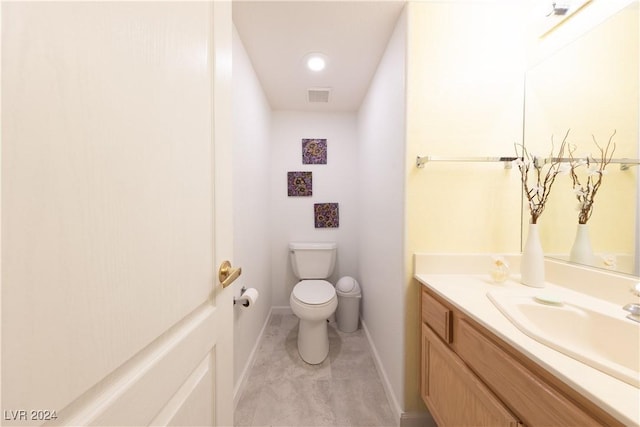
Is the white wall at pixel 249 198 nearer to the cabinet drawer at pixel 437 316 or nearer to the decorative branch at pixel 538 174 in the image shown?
the cabinet drawer at pixel 437 316

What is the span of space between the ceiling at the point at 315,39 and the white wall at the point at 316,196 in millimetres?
441

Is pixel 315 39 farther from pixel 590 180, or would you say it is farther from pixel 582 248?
pixel 582 248

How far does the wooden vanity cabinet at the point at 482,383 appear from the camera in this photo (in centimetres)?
52

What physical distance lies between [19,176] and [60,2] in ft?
0.78

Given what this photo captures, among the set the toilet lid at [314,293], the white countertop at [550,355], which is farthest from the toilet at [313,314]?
the white countertop at [550,355]

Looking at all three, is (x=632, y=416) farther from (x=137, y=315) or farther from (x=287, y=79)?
(x=287, y=79)

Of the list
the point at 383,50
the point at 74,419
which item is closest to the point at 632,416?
the point at 74,419

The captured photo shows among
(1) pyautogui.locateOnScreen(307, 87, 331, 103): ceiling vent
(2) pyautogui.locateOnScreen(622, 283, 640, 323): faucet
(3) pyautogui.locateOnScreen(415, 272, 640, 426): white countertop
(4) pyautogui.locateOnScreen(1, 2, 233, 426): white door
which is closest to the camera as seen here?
(4) pyautogui.locateOnScreen(1, 2, 233, 426): white door

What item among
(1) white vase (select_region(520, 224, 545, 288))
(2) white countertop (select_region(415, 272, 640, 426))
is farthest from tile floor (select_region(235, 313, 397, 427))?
(1) white vase (select_region(520, 224, 545, 288))

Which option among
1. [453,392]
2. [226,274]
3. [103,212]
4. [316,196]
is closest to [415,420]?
[453,392]

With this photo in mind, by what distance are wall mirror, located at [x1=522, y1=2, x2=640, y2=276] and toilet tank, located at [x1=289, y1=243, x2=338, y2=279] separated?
1.60 m

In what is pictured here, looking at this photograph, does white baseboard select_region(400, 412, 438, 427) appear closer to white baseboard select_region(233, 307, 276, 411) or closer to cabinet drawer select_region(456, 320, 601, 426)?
cabinet drawer select_region(456, 320, 601, 426)

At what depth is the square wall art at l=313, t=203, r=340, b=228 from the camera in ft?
8.18

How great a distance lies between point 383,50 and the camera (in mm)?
1542
